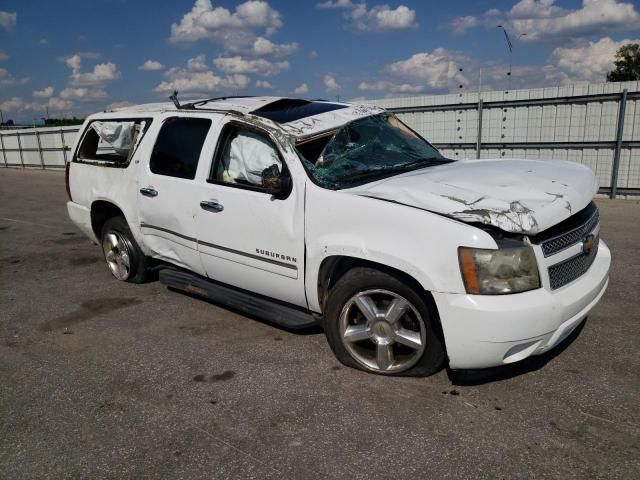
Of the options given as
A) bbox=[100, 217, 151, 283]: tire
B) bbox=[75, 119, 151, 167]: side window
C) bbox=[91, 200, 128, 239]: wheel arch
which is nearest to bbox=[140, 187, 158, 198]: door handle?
bbox=[75, 119, 151, 167]: side window

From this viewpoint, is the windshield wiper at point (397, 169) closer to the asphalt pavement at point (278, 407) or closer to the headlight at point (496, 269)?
the headlight at point (496, 269)

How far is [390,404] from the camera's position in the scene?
295 centimetres

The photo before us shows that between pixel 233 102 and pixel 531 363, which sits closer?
pixel 531 363

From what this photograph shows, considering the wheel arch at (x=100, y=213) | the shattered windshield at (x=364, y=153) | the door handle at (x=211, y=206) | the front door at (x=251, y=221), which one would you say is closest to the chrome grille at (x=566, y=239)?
the shattered windshield at (x=364, y=153)

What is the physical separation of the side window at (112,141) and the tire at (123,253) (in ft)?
2.15

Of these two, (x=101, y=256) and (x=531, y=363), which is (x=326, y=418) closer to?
(x=531, y=363)

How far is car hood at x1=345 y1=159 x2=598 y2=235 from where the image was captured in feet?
8.76

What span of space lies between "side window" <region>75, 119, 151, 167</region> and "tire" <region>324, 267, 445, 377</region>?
2783 mm

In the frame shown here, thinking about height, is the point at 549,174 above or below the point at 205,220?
above

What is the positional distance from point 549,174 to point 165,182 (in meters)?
3.08

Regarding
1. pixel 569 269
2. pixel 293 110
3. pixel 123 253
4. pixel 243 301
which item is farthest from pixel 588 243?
pixel 123 253

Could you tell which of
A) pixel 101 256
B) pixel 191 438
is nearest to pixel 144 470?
pixel 191 438

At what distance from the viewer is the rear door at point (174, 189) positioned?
13.5 ft

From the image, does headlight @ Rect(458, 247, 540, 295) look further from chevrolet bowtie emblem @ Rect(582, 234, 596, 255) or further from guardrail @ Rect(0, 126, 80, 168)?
guardrail @ Rect(0, 126, 80, 168)
